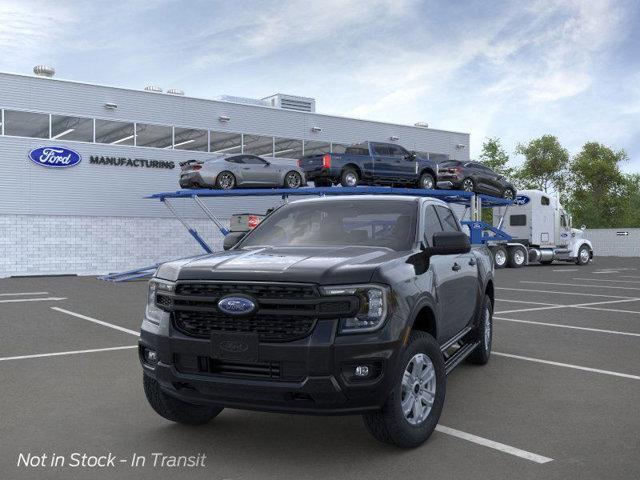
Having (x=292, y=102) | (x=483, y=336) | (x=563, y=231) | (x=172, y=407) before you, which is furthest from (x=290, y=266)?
(x=292, y=102)

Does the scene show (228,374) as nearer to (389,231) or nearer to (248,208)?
(389,231)

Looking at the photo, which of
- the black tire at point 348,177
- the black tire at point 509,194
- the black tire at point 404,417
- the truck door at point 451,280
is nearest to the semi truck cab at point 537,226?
the black tire at point 509,194

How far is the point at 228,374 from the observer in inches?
166

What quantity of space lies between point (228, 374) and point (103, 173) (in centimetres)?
2557

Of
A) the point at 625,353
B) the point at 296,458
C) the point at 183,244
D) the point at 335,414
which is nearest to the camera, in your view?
the point at 335,414

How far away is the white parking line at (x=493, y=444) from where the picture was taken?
171 inches

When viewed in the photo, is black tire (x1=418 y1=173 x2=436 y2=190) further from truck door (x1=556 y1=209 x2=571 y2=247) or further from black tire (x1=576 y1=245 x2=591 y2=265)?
black tire (x1=576 y1=245 x2=591 y2=265)

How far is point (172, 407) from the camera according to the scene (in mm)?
4883

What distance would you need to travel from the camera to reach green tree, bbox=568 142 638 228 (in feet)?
232

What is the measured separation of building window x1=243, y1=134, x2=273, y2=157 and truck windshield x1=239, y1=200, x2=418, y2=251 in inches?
1042

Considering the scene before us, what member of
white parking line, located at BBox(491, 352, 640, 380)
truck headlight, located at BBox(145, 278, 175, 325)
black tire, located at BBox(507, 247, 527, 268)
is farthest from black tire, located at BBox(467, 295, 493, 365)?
black tire, located at BBox(507, 247, 527, 268)

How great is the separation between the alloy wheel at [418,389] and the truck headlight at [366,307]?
1.54 ft

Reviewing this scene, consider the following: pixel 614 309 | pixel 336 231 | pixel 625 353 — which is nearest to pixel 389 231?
pixel 336 231

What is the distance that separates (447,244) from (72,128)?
25309mm
